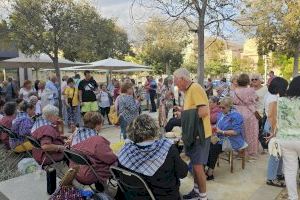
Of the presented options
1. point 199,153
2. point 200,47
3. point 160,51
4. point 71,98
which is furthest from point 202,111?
point 160,51

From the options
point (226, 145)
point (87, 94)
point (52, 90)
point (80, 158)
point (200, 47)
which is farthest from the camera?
point (52, 90)

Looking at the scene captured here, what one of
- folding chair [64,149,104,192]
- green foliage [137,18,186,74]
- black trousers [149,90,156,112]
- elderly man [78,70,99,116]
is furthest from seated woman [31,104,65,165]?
green foliage [137,18,186,74]

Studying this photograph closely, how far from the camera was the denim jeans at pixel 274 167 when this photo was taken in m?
5.01

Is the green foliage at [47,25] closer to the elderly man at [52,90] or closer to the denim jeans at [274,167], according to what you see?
the elderly man at [52,90]

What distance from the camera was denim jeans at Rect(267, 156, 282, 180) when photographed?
197 inches

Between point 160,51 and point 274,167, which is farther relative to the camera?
point 160,51

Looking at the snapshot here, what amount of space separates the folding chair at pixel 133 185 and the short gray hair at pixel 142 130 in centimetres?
35

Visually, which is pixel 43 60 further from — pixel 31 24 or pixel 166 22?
pixel 166 22

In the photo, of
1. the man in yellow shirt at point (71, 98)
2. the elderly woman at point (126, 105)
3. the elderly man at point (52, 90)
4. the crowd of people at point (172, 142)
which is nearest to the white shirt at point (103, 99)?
the man in yellow shirt at point (71, 98)

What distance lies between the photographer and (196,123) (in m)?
4.12

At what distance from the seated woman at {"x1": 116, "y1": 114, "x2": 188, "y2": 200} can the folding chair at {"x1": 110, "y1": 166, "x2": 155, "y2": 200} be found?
40 millimetres

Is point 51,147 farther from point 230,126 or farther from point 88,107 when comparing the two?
point 88,107

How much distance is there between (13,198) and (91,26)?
12.8 metres

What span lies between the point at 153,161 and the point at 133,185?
301mm
